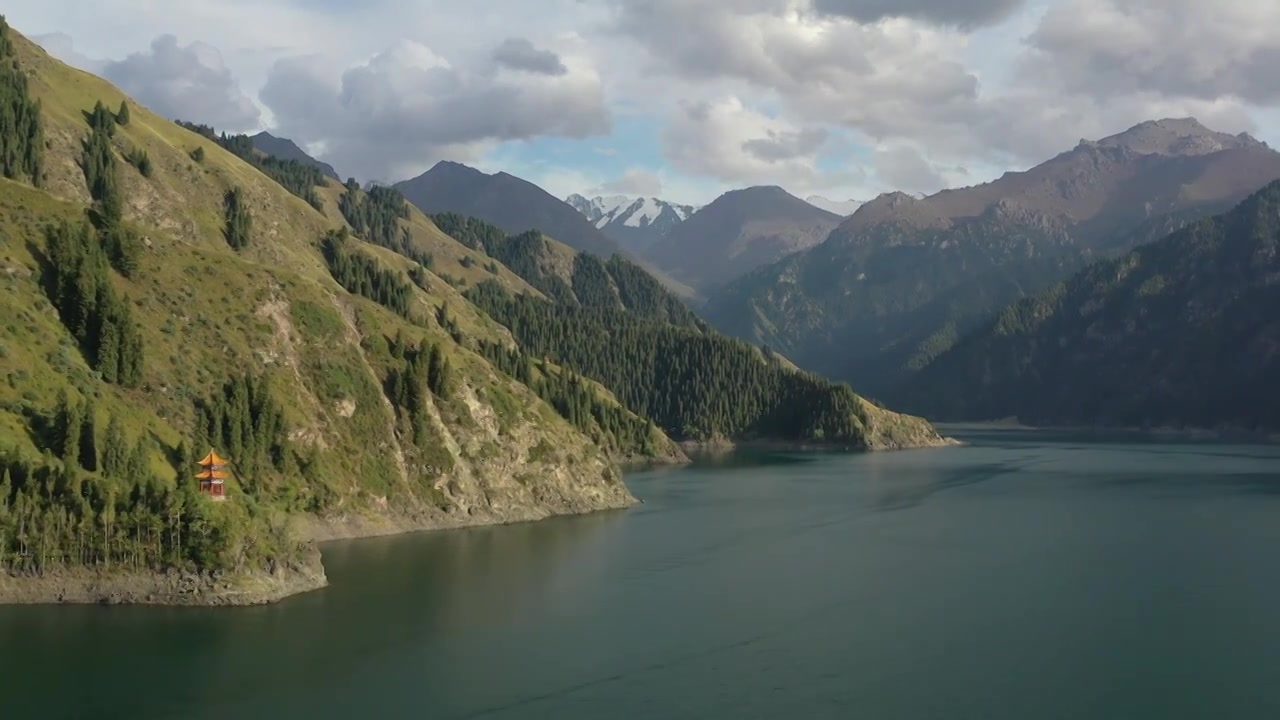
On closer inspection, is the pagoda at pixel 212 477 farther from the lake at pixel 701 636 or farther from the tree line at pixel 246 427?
the lake at pixel 701 636

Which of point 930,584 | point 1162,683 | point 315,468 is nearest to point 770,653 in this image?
point 1162,683

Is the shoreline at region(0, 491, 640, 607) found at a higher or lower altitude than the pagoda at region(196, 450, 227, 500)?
lower

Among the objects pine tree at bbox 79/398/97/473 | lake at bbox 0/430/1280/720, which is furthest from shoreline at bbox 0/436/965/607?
pine tree at bbox 79/398/97/473

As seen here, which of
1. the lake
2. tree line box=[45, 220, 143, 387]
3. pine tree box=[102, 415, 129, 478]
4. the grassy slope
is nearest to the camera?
the lake

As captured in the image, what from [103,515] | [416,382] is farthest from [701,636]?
[416,382]

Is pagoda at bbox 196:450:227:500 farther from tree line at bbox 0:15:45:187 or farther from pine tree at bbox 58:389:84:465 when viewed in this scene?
tree line at bbox 0:15:45:187

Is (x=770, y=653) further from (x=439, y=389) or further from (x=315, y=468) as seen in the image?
(x=439, y=389)

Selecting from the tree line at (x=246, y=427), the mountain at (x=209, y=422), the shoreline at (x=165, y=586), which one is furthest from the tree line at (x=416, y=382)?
the shoreline at (x=165, y=586)
